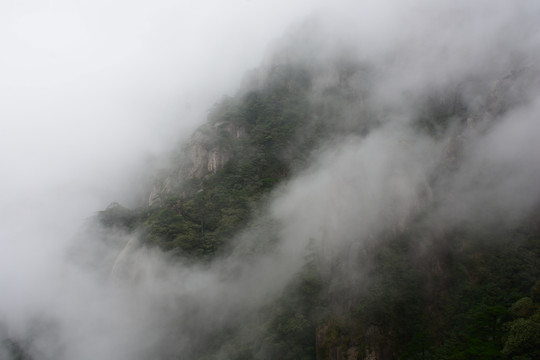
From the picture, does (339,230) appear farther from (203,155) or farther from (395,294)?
(203,155)

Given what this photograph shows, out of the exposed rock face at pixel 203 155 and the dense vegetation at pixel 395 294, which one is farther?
the exposed rock face at pixel 203 155

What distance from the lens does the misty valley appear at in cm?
4016

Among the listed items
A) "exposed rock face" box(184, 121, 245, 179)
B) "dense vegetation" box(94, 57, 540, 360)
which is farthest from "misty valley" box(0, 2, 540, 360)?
"exposed rock face" box(184, 121, 245, 179)

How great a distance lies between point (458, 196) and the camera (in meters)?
53.8

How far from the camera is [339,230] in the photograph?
2026 inches

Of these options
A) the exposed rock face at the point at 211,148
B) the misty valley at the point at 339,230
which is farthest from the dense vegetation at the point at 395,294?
the exposed rock face at the point at 211,148

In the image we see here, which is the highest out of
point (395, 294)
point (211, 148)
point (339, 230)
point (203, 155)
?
point (211, 148)

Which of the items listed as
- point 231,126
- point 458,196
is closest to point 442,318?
point 458,196

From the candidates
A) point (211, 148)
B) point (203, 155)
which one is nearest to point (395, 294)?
point (203, 155)

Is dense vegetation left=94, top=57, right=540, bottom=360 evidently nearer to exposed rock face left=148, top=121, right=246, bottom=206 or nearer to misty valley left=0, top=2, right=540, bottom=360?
misty valley left=0, top=2, right=540, bottom=360

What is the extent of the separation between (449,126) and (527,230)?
86.1 feet

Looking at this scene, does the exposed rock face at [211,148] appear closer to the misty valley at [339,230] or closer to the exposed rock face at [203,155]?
the exposed rock face at [203,155]

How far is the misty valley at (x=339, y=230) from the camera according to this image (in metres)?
40.2

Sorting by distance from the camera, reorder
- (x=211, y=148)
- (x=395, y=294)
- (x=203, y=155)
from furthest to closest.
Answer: (x=211, y=148)
(x=203, y=155)
(x=395, y=294)
